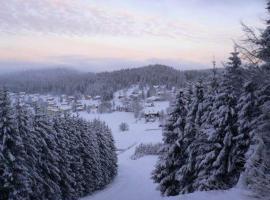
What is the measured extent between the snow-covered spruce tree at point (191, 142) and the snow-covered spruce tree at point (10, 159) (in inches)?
444

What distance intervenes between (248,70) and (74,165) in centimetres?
3084

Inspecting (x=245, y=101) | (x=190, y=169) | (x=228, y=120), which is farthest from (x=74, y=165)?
(x=245, y=101)

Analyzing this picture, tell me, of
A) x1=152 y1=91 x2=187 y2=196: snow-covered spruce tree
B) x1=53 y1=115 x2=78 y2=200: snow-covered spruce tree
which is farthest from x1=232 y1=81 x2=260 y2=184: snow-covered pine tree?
x1=53 y1=115 x2=78 y2=200: snow-covered spruce tree

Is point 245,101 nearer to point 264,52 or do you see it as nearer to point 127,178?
point 264,52

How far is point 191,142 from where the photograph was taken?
28.9 m

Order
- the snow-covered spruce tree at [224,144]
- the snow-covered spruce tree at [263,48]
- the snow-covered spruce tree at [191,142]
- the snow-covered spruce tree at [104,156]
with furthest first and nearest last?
the snow-covered spruce tree at [104,156] → the snow-covered spruce tree at [191,142] → the snow-covered spruce tree at [224,144] → the snow-covered spruce tree at [263,48]

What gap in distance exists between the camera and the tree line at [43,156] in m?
28.3


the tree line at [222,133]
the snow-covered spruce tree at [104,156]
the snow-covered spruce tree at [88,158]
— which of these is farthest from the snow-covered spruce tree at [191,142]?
the snow-covered spruce tree at [104,156]

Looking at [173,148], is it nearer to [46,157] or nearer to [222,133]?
[222,133]

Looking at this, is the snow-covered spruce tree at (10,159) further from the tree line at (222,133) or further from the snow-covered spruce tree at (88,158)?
the snow-covered spruce tree at (88,158)

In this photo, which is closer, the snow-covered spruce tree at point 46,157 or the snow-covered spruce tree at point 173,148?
the snow-covered spruce tree at point 173,148

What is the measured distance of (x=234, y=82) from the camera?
A: 2061cm

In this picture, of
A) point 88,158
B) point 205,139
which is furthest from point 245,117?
point 88,158

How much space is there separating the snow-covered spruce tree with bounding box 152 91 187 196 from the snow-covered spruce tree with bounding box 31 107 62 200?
9986 millimetres
